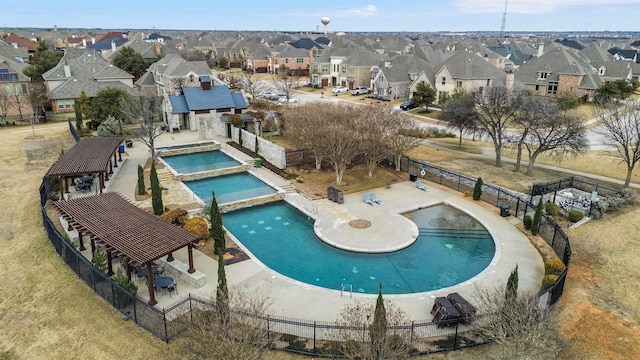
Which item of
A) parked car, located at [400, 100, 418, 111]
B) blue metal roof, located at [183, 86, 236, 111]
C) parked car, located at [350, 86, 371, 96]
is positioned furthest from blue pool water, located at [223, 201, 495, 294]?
parked car, located at [350, 86, 371, 96]

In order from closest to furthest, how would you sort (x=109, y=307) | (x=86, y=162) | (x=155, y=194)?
1. (x=109, y=307)
2. (x=155, y=194)
3. (x=86, y=162)

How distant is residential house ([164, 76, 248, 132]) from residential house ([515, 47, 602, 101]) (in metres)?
50.4

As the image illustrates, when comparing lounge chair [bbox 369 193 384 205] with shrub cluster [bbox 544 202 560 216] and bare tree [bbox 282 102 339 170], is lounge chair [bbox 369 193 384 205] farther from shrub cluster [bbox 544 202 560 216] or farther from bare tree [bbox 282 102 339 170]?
shrub cluster [bbox 544 202 560 216]

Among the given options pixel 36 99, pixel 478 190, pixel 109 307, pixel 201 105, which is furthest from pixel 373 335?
pixel 36 99

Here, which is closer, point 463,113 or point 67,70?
point 463,113

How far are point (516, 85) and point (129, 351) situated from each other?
240 ft

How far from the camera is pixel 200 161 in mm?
42500

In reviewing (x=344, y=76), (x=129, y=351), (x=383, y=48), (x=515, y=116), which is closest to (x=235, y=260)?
(x=129, y=351)

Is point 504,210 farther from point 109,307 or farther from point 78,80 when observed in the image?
point 78,80

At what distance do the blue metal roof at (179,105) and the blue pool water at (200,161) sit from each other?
8.37 m

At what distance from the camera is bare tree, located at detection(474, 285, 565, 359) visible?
45.2 ft

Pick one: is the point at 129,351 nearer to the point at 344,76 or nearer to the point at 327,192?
the point at 327,192

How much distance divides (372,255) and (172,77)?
5089 cm

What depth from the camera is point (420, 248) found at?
85.4ft
